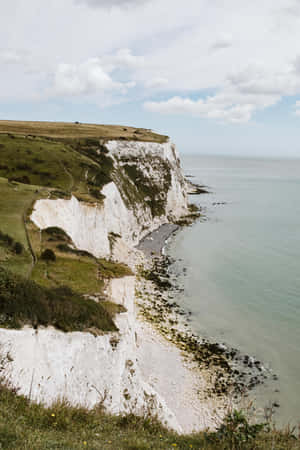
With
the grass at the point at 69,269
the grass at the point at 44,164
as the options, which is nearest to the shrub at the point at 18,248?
the grass at the point at 69,269

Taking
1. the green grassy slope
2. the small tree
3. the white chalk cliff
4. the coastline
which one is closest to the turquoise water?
the coastline

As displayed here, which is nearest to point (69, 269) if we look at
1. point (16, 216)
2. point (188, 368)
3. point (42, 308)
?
point (42, 308)

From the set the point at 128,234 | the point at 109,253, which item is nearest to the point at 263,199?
the point at 128,234

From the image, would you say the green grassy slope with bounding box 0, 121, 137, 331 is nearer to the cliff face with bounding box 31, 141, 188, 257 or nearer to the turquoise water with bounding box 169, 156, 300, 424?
the cliff face with bounding box 31, 141, 188, 257

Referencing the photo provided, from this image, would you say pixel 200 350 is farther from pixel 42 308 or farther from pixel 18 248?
pixel 18 248

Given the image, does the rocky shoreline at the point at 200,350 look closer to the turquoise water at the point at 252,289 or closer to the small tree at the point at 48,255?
the turquoise water at the point at 252,289

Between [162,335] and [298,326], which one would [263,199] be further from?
[162,335]
